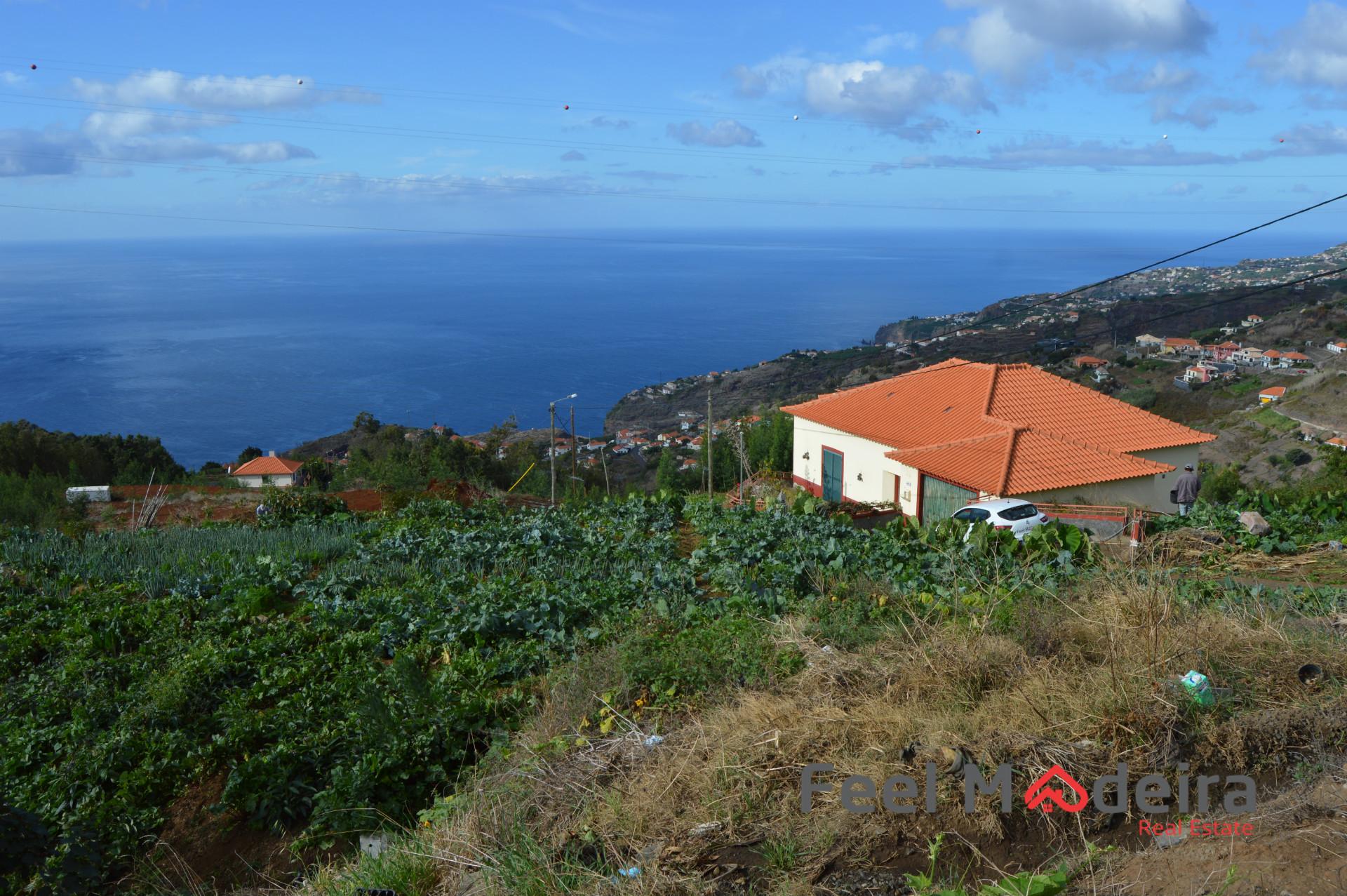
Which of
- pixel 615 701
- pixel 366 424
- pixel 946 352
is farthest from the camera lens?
pixel 946 352

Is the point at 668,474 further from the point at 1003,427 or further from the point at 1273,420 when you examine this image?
the point at 1273,420

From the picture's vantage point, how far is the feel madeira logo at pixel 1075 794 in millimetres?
4383

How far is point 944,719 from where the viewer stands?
16.4 ft

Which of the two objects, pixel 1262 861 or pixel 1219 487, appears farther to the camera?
pixel 1219 487

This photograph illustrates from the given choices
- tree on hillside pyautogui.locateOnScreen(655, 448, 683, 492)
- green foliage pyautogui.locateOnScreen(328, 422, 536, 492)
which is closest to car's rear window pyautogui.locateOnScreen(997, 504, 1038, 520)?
green foliage pyautogui.locateOnScreen(328, 422, 536, 492)

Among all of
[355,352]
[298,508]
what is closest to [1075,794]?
[298,508]

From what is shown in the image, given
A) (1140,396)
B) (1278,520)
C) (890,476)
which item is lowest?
(1140,396)

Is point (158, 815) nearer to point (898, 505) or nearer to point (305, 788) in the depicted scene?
point (305, 788)

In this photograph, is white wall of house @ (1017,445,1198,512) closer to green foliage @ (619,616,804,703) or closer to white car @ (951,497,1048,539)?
white car @ (951,497,1048,539)

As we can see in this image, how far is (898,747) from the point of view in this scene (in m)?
4.91

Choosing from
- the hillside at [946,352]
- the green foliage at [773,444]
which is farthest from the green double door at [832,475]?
the hillside at [946,352]

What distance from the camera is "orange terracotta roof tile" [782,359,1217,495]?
68.6 feet

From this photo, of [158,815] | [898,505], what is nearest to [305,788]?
[158,815]

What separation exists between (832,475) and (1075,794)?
22445mm
